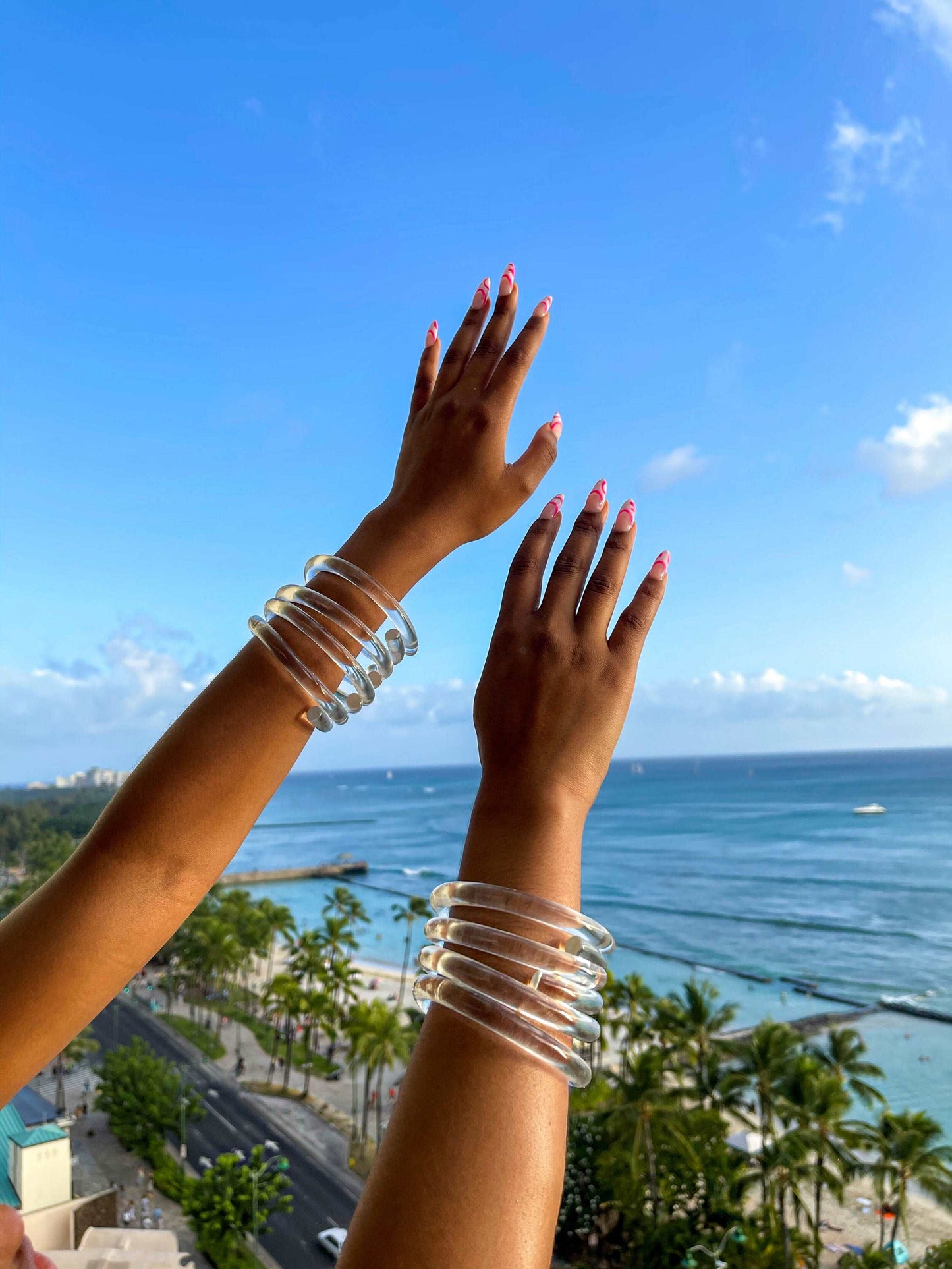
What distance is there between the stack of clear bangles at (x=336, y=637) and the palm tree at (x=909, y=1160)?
12.7 m

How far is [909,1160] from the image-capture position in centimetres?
1084

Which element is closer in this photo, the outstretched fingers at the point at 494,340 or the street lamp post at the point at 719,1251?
the outstretched fingers at the point at 494,340

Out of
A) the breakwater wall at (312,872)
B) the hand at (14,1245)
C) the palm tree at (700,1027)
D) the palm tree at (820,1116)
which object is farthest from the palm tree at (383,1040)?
the breakwater wall at (312,872)

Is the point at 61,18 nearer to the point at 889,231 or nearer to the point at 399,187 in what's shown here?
the point at 399,187

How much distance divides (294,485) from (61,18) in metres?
2.07

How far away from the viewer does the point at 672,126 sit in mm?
4469

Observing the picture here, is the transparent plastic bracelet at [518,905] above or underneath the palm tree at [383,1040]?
above

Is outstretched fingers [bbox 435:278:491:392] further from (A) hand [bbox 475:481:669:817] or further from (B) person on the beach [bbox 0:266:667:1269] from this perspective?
(A) hand [bbox 475:481:669:817]

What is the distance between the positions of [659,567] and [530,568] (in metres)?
0.07

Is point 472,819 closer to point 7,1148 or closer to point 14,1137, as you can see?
point 14,1137

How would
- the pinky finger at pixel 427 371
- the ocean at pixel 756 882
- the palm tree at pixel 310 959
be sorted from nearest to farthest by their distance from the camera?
the pinky finger at pixel 427 371
the palm tree at pixel 310 959
the ocean at pixel 756 882

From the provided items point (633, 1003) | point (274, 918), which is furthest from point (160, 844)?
point (274, 918)

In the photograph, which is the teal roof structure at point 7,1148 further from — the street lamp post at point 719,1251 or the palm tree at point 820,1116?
the palm tree at point 820,1116

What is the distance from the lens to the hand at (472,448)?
474mm
